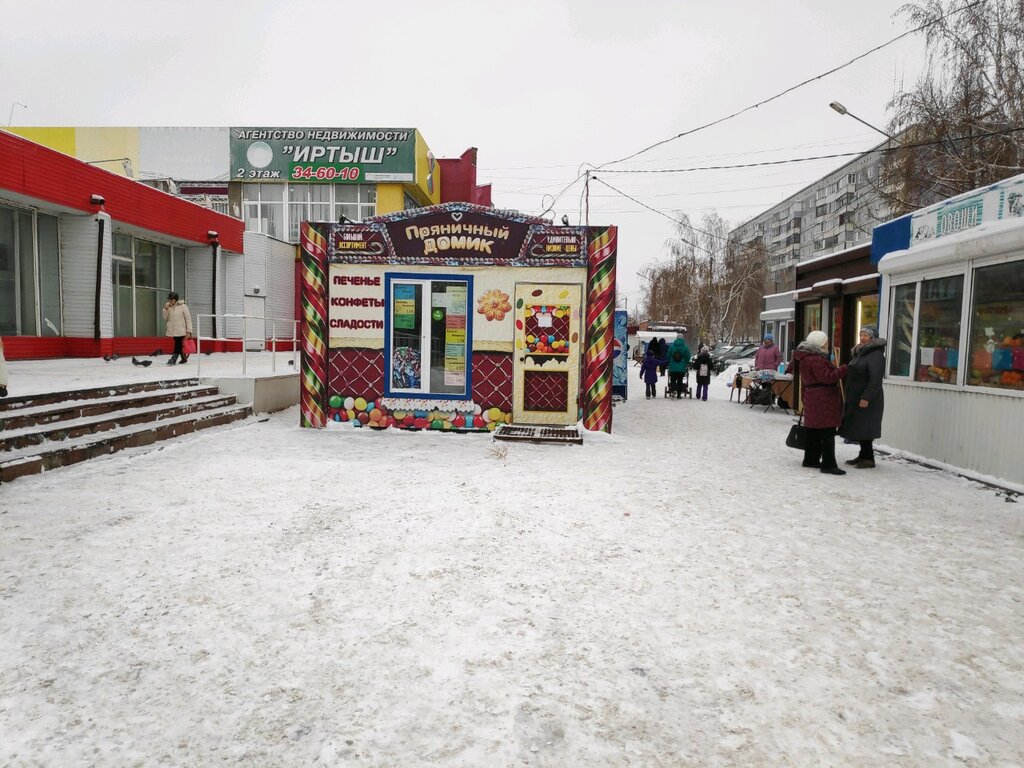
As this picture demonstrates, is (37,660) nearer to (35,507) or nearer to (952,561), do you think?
(35,507)

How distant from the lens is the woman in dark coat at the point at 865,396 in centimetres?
761

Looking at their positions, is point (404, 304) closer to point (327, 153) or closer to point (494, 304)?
point (494, 304)

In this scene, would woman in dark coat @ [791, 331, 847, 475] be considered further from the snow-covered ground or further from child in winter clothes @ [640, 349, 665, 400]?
child in winter clothes @ [640, 349, 665, 400]

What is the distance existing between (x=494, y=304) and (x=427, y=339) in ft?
3.88

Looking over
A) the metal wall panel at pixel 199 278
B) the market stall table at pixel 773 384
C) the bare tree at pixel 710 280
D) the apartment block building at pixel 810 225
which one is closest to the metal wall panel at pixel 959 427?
the market stall table at pixel 773 384

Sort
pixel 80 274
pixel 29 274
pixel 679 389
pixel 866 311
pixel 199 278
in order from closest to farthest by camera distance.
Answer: pixel 866 311
pixel 29 274
pixel 80 274
pixel 679 389
pixel 199 278

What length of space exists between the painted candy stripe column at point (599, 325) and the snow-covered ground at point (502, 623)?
3236mm

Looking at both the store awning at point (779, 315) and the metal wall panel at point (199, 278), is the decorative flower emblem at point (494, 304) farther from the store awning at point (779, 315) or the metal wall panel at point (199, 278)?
the store awning at point (779, 315)

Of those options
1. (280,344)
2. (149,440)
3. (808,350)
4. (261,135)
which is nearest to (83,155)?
(261,135)

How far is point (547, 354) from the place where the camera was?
9.66m

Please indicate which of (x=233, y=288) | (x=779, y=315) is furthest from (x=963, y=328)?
(x=233, y=288)

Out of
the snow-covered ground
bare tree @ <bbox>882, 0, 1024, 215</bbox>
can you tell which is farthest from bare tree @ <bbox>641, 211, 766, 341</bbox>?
the snow-covered ground

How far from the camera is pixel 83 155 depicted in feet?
96.3

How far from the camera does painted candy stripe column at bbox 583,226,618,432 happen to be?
946cm
